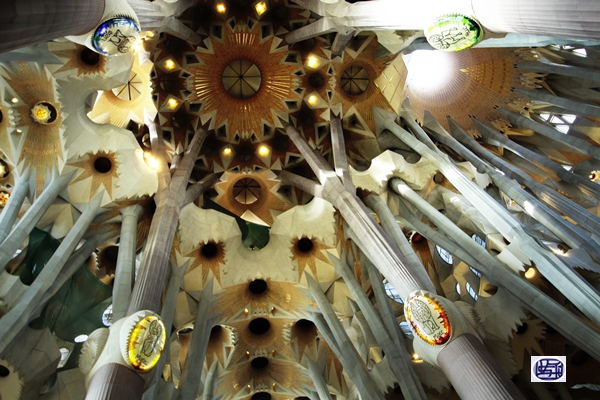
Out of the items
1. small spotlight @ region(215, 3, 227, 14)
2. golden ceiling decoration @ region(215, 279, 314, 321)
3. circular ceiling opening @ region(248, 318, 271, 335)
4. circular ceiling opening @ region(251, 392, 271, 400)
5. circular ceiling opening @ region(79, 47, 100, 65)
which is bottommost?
circular ceiling opening @ region(251, 392, 271, 400)

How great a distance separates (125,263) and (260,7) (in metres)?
9.69

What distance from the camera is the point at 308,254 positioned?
14664 mm

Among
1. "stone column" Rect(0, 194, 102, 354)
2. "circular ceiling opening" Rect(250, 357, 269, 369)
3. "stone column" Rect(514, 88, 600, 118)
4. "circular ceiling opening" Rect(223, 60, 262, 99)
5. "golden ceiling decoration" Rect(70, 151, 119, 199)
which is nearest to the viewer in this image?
→ "stone column" Rect(0, 194, 102, 354)

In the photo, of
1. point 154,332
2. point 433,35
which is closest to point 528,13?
point 433,35

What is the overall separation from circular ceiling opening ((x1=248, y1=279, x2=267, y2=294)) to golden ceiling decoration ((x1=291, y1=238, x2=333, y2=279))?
145 cm

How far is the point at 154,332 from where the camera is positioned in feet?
22.4

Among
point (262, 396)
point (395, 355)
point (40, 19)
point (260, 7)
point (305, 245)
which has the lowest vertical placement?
point (395, 355)

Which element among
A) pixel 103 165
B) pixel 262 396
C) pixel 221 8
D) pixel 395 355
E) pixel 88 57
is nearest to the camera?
pixel 88 57

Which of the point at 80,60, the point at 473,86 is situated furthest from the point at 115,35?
the point at 473,86

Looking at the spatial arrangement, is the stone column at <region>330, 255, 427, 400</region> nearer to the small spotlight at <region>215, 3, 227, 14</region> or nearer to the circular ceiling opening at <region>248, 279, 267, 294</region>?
the circular ceiling opening at <region>248, 279, 267, 294</region>

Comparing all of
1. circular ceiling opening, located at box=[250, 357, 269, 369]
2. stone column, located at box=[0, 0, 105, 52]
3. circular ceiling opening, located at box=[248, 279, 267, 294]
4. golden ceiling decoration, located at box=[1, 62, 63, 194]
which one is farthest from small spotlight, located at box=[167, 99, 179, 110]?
circular ceiling opening, located at box=[250, 357, 269, 369]

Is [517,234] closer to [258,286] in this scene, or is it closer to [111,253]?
[258,286]

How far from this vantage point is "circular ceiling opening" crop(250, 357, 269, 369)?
17.7 metres

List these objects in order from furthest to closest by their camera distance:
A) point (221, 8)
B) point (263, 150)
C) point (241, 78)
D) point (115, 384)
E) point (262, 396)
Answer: point (262, 396) < point (263, 150) < point (241, 78) < point (221, 8) < point (115, 384)
